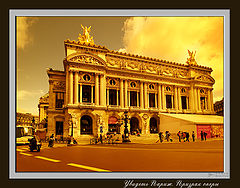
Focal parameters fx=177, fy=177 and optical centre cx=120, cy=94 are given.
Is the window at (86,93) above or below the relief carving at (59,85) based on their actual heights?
below

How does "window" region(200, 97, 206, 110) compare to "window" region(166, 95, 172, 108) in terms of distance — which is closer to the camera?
"window" region(166, 95, 172, 108)

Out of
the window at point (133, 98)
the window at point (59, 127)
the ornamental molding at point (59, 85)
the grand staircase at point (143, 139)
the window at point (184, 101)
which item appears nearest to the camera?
the grand staircase at point (143, 139)

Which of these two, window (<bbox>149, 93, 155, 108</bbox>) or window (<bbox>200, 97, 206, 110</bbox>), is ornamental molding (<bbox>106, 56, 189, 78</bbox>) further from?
window (<bbox>200, 97, 206, 110</bbox>)

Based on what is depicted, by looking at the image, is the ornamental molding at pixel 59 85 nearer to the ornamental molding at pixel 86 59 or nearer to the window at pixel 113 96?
the ornamental molding at pixel 86 59

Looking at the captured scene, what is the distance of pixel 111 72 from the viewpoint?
35.3m

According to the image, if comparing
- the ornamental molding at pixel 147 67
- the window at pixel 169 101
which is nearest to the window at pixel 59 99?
the ornamental molding at pixel 147 67

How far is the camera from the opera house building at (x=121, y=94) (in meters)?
30.4

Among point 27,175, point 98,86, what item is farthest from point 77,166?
point 98,86

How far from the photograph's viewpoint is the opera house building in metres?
30.4

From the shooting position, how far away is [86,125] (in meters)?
31.5

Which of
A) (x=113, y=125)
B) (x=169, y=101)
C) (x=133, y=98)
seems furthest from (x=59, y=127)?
(x=169, y=101)

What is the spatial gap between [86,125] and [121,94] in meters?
9.32

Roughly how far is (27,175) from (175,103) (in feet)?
121

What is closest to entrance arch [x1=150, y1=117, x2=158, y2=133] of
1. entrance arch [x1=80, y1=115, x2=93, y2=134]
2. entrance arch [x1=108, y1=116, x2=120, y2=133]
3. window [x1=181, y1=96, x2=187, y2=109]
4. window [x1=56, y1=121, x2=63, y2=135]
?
entrance arch [x1=108, y1=116, x2=120, y2=133]
